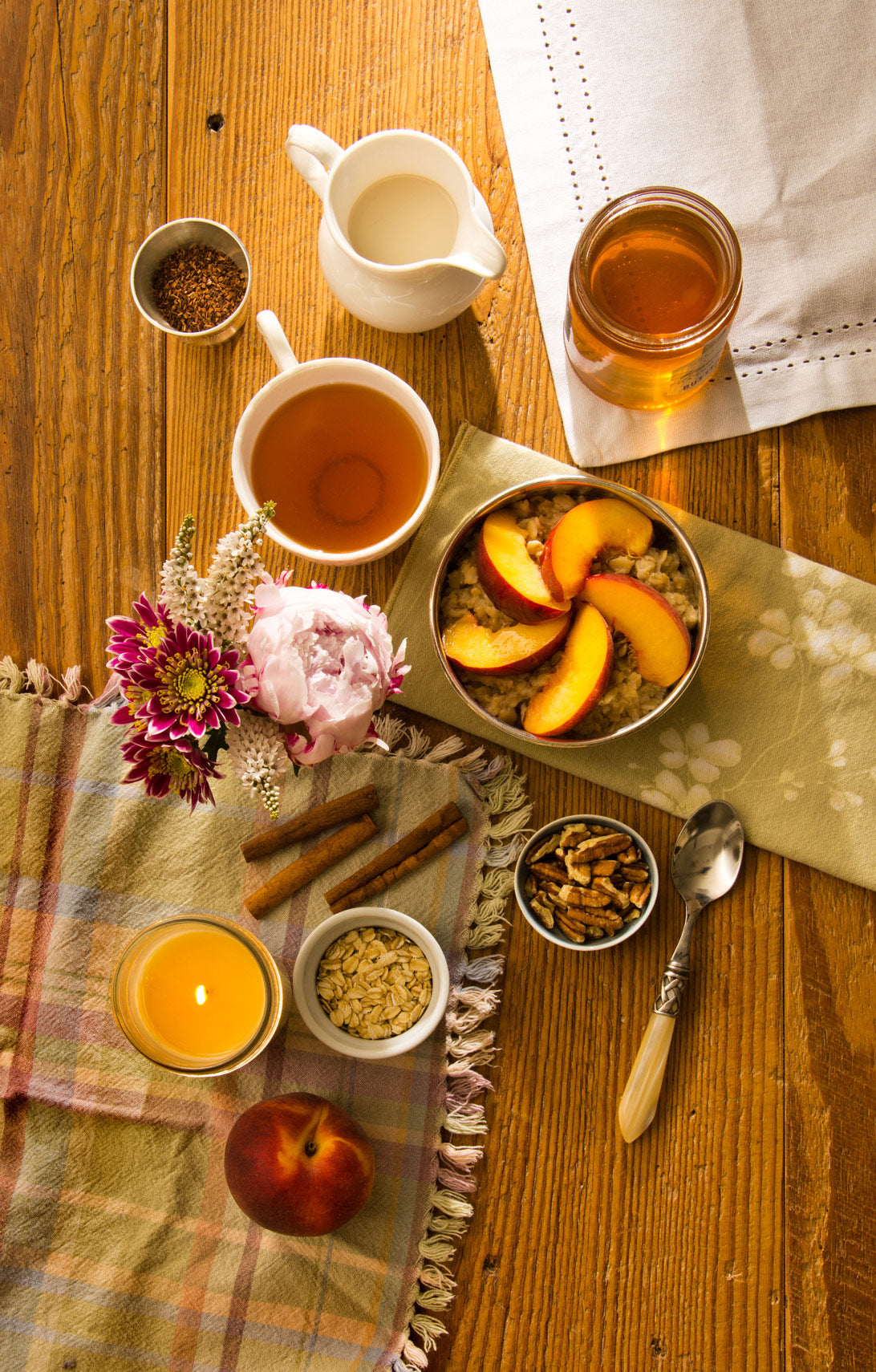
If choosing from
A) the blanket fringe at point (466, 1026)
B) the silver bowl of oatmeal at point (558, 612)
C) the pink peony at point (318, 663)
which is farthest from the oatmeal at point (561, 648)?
the pink peony at point (318, 663)

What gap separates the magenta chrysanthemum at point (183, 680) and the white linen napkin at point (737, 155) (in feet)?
1.90

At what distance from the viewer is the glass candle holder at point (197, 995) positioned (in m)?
1.03

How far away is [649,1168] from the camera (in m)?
1.09

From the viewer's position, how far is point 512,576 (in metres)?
0.99

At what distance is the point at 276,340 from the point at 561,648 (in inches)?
18.4

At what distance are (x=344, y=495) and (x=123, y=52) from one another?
0.65m

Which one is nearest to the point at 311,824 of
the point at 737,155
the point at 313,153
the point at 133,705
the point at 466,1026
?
the point at 466,1026

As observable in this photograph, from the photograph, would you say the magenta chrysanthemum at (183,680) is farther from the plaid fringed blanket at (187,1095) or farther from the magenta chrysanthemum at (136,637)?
the plaid fringed blanket at (187,1095)

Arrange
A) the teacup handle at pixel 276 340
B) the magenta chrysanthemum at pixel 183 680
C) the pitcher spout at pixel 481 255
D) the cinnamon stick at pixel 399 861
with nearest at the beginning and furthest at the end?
the magenta chrysanthemum at pixel 183 680, the pitcher spout at pixel 481 255, the teacup handle at pixel 276 340, the cinnamon stick at pixel 399 861

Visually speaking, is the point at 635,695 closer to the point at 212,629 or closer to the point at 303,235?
the point at 212,629

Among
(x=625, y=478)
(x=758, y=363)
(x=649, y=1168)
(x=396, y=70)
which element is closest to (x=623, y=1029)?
(x=649, y=1168)

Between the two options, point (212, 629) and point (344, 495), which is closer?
point (212, 629)

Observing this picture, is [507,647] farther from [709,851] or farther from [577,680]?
[709,851]

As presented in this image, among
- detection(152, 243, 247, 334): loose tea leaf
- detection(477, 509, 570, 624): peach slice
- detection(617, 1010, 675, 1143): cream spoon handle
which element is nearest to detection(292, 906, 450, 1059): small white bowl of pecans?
detection(617, 1010, 675, 1143): cream spoon handle
